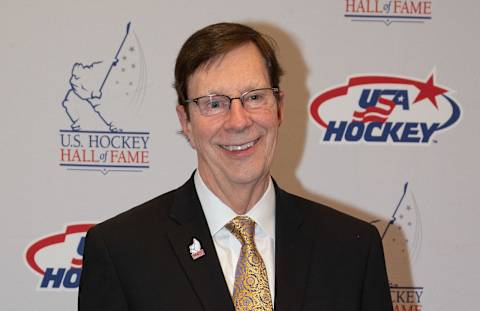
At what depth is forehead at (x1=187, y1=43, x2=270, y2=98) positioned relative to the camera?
1538mm

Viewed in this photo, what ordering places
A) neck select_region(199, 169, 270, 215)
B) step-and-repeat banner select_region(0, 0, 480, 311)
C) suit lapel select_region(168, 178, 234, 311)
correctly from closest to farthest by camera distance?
suit lapel select_region(168, 178, 234, 311) → neck select_region(199, 169, 270, 215) → step-and-repeat banner select_region(0, 0, 480, 311)

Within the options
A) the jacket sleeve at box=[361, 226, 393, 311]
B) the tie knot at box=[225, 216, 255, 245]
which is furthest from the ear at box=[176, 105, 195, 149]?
the jacket sleeve at box=[361, 226, 393, 311]

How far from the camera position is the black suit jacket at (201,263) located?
5.04ft

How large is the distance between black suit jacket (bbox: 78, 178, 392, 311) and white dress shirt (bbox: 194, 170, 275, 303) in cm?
2

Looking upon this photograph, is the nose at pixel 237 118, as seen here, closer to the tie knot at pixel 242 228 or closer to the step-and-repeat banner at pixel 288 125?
the tie knot at pixel 242 228

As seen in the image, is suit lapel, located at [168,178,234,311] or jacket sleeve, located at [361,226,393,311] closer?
suit lapel, located at [168,178,234,311]

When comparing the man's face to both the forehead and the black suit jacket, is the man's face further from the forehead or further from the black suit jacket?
the black suit jacket

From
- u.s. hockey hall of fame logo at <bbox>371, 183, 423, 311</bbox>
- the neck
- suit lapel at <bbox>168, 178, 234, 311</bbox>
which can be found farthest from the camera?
u.s. hockey hall of fame logo at <bbox>371, 183, 423, 311</bbox>

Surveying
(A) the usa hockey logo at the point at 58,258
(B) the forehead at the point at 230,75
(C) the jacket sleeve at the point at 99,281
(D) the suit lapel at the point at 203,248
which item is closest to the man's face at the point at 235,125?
(B) the forehead at the point at 230,75

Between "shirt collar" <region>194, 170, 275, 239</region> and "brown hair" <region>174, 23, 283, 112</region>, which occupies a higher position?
"brown hair" <region>174, 23, 283, 112</region>

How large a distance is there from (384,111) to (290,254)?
1.18 metres

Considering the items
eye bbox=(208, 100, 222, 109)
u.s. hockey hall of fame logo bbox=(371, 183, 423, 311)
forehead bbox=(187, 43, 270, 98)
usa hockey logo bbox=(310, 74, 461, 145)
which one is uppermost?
forehead bbox=(187, 43, 270, 98)

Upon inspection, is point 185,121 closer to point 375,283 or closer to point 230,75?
point 230,75

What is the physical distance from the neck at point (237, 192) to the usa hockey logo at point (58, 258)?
1081 millimetres
